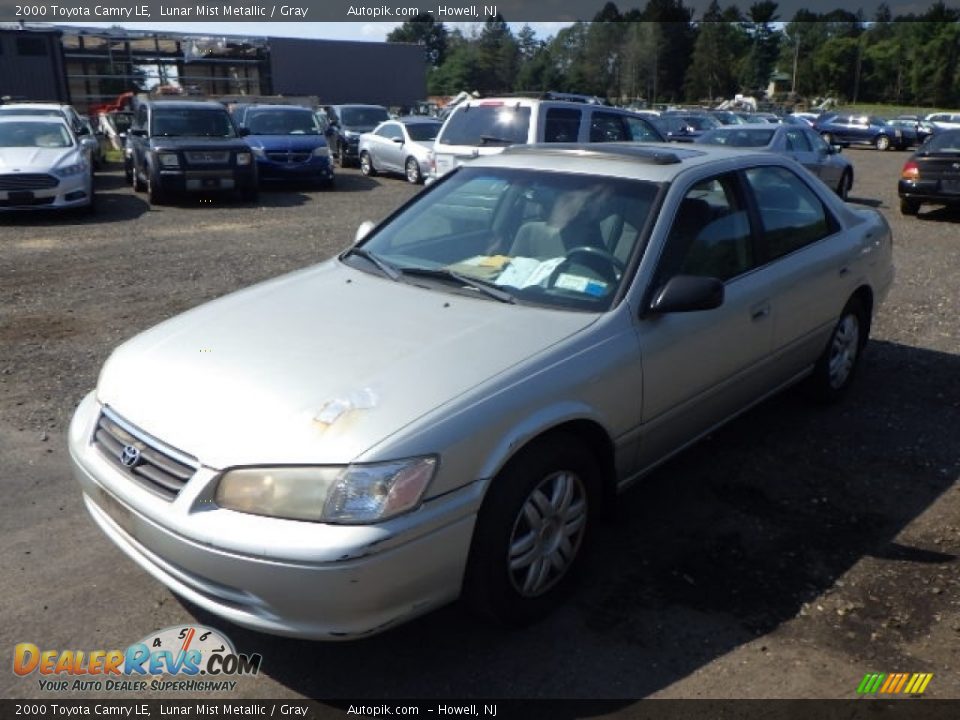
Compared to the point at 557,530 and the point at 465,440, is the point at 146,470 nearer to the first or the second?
the point at 465,440

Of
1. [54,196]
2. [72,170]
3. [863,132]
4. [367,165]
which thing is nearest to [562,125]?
[72,170]

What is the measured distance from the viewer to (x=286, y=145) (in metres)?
16.9

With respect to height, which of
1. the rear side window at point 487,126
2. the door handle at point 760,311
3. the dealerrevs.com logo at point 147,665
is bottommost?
the dealerrevs.com logo at point 147,665

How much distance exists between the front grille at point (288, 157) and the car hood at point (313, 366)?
45.8 ft

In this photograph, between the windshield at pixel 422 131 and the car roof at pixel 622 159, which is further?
the windshield at pixel 422 131

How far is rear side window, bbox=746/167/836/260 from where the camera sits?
430cm

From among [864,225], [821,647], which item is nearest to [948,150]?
[864,225]

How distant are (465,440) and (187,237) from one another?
992 centimetres

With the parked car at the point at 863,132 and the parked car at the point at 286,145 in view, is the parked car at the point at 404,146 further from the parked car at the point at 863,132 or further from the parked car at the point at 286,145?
the parked car at the point at 863,132

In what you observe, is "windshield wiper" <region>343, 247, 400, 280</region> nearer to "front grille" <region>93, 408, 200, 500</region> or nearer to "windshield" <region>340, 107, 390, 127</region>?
"front grille" <region>93, 408, 200, 500</region>

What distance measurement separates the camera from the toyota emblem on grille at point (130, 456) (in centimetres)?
281

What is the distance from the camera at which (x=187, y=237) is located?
11.5m

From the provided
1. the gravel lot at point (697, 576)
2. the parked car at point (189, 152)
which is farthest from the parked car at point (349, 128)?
the gravel lot at point (697, 576)

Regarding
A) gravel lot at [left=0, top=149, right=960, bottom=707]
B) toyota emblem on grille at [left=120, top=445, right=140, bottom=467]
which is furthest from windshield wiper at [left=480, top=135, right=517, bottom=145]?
toyota emblem on grille at [left=120, top=445, right=140, bottom=467]
